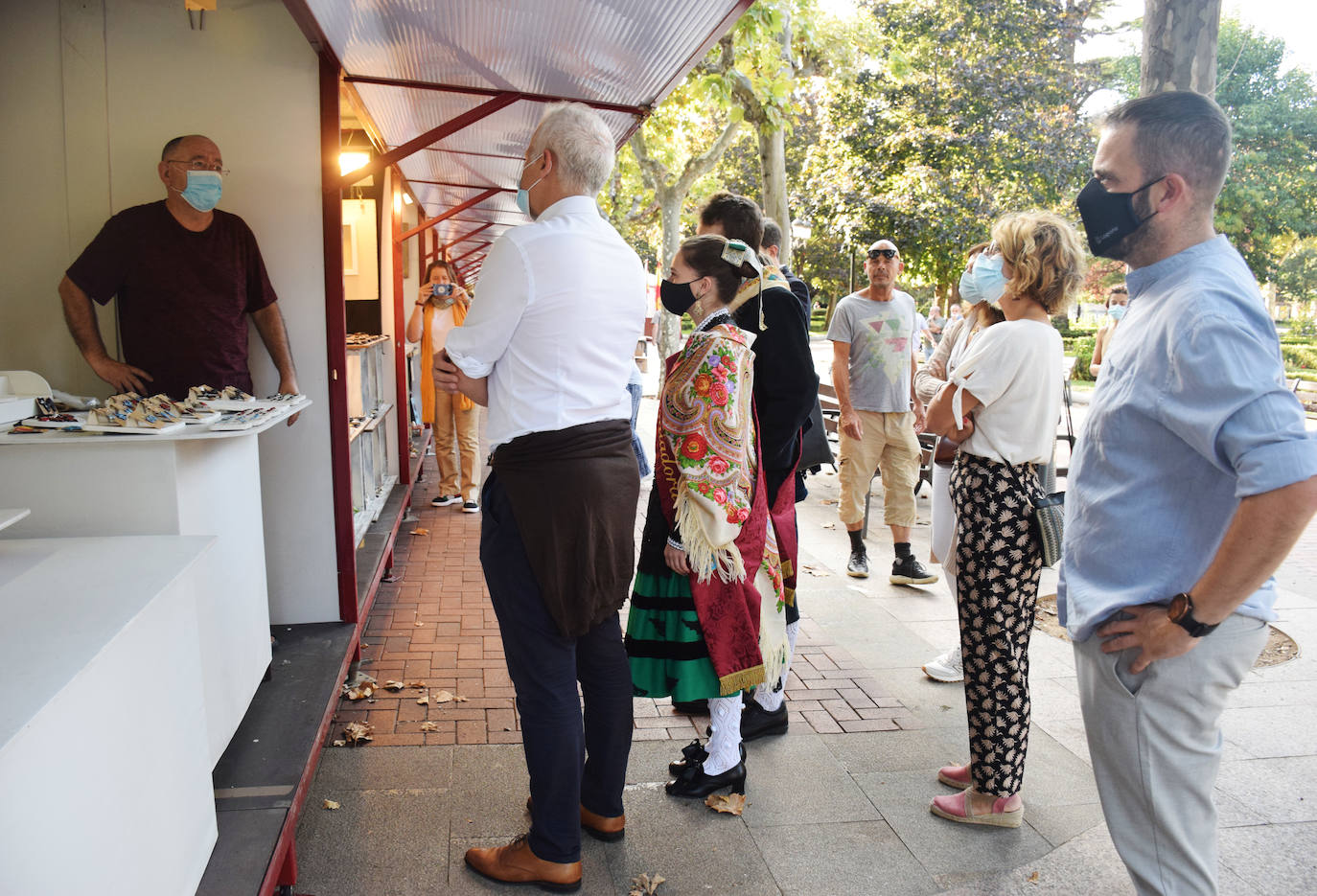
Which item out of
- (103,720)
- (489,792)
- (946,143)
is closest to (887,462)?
(489,792)

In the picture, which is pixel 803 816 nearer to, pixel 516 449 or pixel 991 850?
pixel 991 850

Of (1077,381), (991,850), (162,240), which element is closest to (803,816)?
(991,850)

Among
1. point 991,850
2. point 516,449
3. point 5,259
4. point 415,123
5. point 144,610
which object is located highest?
point 415,123

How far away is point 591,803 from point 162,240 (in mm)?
2502

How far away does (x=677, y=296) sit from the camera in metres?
3.37

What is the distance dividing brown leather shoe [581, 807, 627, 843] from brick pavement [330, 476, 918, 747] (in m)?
0.75

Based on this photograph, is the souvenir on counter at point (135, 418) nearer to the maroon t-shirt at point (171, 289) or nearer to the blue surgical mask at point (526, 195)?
the maroon t-shirt at point (171, 289)

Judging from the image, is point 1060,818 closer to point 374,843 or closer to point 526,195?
point 374,843

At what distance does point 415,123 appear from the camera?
618cm

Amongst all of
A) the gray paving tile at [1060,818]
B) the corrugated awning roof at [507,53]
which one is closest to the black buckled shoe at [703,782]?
the gray paving tile at [1060,818]

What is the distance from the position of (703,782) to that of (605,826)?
18.6 inches

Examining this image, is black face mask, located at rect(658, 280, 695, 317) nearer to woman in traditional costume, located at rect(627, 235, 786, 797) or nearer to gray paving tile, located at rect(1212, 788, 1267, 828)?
woman in traditional costume, located at rect(627, 235, 786, 797)

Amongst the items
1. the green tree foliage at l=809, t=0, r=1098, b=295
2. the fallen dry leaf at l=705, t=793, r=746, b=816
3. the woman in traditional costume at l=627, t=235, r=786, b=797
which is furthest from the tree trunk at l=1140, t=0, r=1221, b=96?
the green tree foliage at l=809, t=0, r=1098, b=295

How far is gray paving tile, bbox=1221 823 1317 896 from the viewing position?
9.96ft
